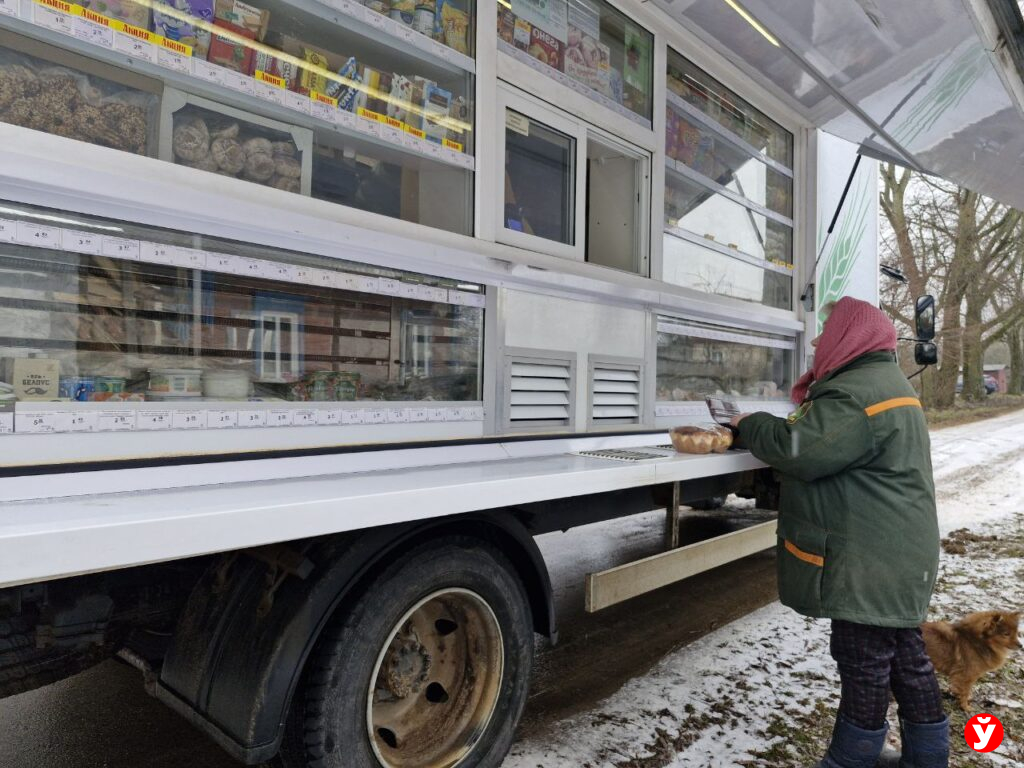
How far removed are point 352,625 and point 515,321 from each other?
53.2 inches

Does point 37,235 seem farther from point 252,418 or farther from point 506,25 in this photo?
point 506,25

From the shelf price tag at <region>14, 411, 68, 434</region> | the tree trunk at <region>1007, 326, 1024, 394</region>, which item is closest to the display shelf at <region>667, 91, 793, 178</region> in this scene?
the shelf price tag at <region>14, 411, 68, 434</region>

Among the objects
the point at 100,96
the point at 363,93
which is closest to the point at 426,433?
the point at 363,93

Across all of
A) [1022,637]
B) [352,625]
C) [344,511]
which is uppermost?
[344,511]

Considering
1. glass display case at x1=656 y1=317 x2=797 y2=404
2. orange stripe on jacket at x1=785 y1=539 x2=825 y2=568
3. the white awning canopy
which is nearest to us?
orange stripe on jacket at x1=785 y1=539 x2=825 y2=568

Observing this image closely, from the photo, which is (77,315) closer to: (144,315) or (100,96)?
(144,315)

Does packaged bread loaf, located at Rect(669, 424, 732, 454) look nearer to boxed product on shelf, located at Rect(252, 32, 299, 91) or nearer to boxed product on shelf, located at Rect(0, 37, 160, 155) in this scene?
boxed product on shelf, located at Rect(252, 32, 299, 91)

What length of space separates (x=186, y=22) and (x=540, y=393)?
179cm

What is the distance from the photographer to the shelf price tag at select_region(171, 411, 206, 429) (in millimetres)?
1749

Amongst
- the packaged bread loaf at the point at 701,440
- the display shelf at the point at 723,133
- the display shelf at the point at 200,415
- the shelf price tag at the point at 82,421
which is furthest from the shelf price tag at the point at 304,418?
the display shelf at the point at 723,133

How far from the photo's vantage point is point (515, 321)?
2736 millimetres

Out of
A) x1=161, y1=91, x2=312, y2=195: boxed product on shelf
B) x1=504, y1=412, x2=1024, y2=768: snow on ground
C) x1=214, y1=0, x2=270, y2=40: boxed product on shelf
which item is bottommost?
x1=504, y1=412, x2=1024, y2=768: snow on ground

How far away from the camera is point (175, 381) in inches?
71.8

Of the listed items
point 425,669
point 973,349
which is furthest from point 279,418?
point 973,349
